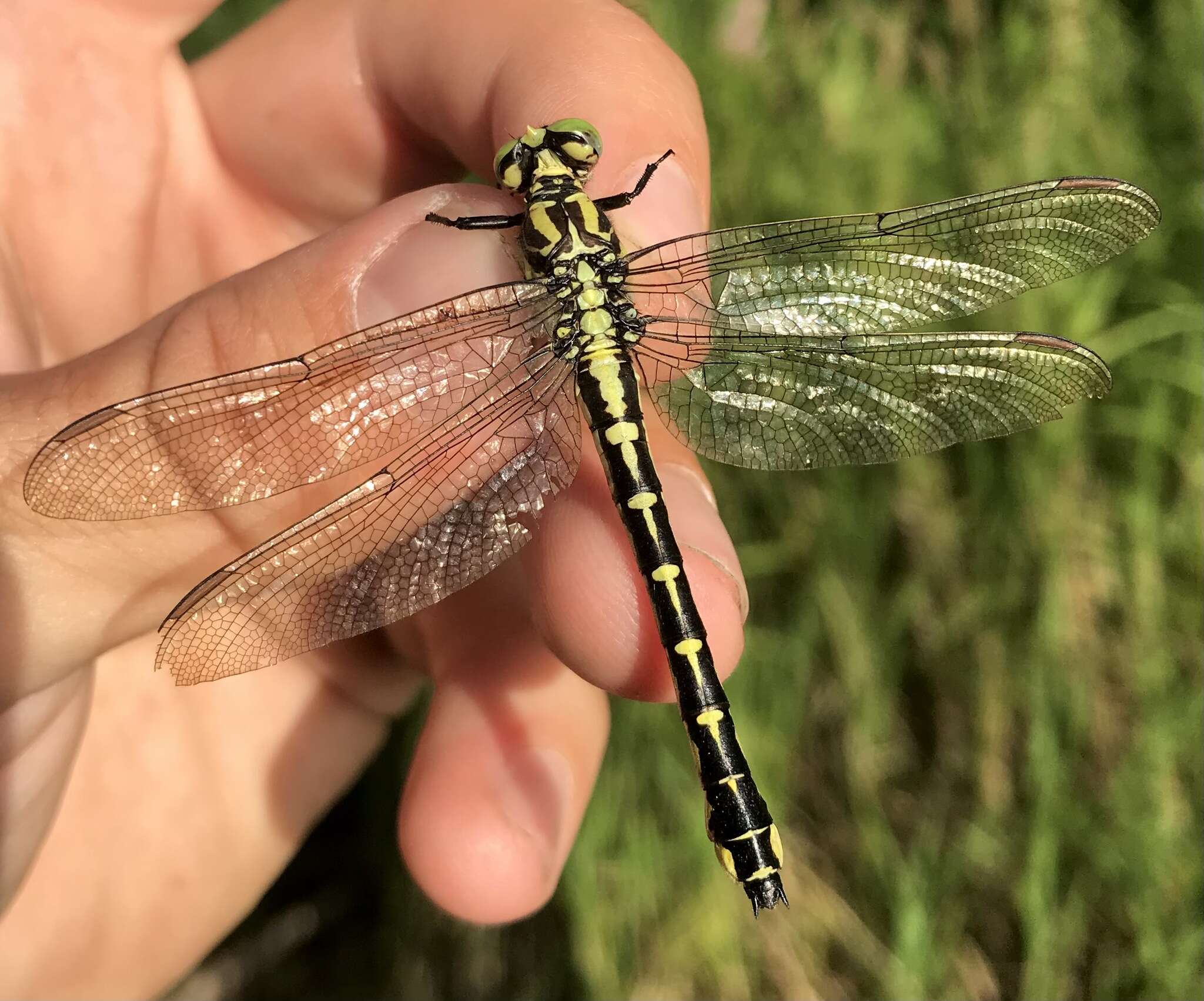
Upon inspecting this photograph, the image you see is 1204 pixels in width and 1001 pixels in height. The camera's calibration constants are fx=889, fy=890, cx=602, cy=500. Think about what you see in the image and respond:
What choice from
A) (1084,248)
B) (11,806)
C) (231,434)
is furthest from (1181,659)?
(11,806)

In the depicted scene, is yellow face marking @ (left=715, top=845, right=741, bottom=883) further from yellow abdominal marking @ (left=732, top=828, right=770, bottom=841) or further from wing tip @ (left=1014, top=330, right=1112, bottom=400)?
wing tip @ (left=1014, top=330, right=1112, bottom=400)

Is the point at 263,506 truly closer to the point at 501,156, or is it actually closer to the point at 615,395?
the point at 615,395

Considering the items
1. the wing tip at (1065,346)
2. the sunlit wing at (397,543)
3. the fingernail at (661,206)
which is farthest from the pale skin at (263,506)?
the wing tip at (1065,346)

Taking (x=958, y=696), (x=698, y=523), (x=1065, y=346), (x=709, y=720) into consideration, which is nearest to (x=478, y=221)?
(x=698, y=523)

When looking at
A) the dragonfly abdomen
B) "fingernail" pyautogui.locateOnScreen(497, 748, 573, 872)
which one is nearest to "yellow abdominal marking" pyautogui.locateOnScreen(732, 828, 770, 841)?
the dragonfly abdomen

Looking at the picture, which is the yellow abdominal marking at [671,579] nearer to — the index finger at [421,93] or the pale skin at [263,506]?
the pale skin at [263,506]

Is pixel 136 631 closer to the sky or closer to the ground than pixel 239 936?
closer to the sky

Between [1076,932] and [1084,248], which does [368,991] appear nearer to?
[1076,932]
